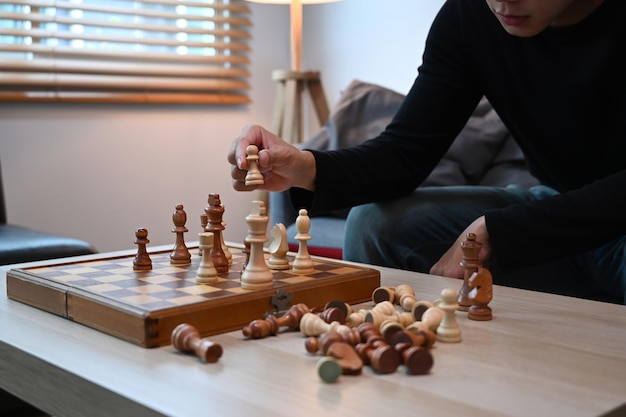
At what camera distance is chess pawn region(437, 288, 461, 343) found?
88 cm

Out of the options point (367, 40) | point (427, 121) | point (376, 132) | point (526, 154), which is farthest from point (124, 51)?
point (526, 154)

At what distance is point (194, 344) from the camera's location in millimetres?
808

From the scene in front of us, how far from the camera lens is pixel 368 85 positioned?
2.89 metres

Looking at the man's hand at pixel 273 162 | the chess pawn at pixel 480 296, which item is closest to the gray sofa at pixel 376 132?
Answer: the man's hand at pixel 273 162

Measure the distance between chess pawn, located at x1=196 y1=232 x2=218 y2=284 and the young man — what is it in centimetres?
21

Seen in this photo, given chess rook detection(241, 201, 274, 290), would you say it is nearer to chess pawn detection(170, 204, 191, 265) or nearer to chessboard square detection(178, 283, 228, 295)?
chessboard square detection(178, 283, 228, 295)

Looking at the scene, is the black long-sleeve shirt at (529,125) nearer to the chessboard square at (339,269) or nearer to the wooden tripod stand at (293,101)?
the chessboard square at (339,269)

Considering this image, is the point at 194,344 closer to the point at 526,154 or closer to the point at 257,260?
the point at 257,260

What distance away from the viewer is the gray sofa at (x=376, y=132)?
2477 millimetres

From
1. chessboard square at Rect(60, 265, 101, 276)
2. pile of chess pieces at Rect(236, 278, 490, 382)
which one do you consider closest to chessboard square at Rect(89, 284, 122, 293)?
chessboard square at Rect(60, 265, 101, 276)

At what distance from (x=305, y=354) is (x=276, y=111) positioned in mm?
2586

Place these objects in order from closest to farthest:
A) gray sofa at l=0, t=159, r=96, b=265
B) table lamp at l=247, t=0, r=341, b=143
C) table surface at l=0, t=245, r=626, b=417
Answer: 1. table surface at l=0, t=245, r=626, b=417
2. gray sofa at l=0, t=159, r=96, b=265
3. table lamp at l=247, t=0, r=341, b=143

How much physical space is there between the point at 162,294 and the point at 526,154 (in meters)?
0.98

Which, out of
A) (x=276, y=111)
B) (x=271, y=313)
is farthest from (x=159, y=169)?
(x=271, y=313)
